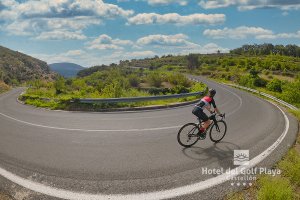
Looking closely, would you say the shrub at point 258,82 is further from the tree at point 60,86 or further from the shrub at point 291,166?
the shrub at point 291,166

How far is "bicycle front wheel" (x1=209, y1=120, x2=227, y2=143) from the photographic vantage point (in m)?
9.58

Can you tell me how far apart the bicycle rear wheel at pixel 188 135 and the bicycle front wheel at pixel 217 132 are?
0.70m

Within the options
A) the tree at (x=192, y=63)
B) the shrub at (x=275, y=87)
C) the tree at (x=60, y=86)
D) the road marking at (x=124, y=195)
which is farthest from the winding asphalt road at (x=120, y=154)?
the tree at (x=192, y=63)

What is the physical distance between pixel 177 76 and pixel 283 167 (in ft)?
151

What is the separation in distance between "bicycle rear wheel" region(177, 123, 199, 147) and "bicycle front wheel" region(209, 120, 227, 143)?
0.70m

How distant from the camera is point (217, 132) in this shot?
980 centimetres

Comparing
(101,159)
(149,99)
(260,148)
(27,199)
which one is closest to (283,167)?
(260,148)

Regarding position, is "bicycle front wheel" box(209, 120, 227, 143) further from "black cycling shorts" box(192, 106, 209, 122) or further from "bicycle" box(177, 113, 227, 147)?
"black cycling shorts" box(192, 106, 209, 122)

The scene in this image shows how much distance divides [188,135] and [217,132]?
1.36 meters

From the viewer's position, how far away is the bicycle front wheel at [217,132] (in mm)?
9578

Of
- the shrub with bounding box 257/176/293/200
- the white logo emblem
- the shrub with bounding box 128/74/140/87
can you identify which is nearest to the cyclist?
the white logo emblem

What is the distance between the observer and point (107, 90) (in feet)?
79.1

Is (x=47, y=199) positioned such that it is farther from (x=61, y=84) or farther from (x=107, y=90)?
(x=61, y=84)

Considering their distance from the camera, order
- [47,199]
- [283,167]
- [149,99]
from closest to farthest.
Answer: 1. [47,199]
2. [283,167]
3. [149,99]
